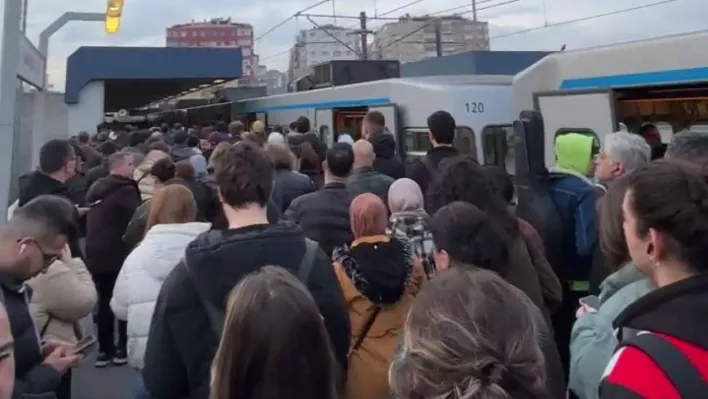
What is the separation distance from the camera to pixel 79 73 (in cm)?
1817

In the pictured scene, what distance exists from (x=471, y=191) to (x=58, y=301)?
2.03 m

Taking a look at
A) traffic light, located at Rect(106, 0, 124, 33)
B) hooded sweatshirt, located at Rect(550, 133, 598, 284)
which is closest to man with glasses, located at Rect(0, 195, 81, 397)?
hooded sweatshirt, located at Rect(550, 133, 598, 284)

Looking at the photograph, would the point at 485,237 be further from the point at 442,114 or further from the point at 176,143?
the point at 176,143

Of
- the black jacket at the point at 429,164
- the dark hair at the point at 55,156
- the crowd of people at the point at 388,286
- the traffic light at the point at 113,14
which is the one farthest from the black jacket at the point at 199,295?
the traffic light at the point at 113,14

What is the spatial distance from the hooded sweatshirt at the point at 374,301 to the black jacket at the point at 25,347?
131 centimetres

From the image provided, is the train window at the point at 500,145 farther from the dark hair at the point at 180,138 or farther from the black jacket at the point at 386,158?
the dark hair at the point at 180,138

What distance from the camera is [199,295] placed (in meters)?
2.87

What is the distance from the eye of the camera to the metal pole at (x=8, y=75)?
6.38 metres

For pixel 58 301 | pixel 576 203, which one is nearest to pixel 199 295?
pixel 58 301

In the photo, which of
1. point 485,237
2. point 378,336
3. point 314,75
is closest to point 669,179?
point 485,237

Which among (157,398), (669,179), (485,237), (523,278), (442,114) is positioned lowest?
(157,398)

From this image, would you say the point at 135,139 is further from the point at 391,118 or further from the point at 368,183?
the point at 368,183

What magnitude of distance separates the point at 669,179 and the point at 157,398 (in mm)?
1987

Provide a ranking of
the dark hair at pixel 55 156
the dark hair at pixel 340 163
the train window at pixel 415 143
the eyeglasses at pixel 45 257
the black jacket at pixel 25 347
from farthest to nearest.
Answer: the train window at pixel 415 143 → the dark hair at pixel 55 156 → the dark hair at pixel 340 163 → the eyeglasses at pixel 45 257 → the black jacket at pixel 25 347
